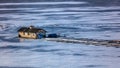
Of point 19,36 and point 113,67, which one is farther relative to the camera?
point 19,36

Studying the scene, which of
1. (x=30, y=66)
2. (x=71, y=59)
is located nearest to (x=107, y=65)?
(x=71, y=59)

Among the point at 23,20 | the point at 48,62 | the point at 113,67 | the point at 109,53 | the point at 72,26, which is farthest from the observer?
the point at 23,20

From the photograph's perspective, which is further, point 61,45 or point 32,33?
point 32,33

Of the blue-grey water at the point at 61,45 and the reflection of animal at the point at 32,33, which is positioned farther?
the reflection of animal at the point at 32,33

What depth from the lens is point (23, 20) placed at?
60.1 ft

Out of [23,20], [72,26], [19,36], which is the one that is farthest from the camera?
[23,20]

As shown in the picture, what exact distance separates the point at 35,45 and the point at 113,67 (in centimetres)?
383

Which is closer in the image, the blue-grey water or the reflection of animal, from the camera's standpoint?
the blue-grey water

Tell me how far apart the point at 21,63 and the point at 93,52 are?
2242mm

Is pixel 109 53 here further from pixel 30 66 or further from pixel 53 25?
pixel 53 25

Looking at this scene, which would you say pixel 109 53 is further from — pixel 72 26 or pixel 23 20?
pixel 23 20

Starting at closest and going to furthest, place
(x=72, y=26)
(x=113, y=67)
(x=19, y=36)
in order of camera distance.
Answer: (x=113, y=67), (x=19, y=36), (x=72, y=26)

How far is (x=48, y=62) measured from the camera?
10.6 meters

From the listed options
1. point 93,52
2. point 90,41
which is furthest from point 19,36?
point 93,52
